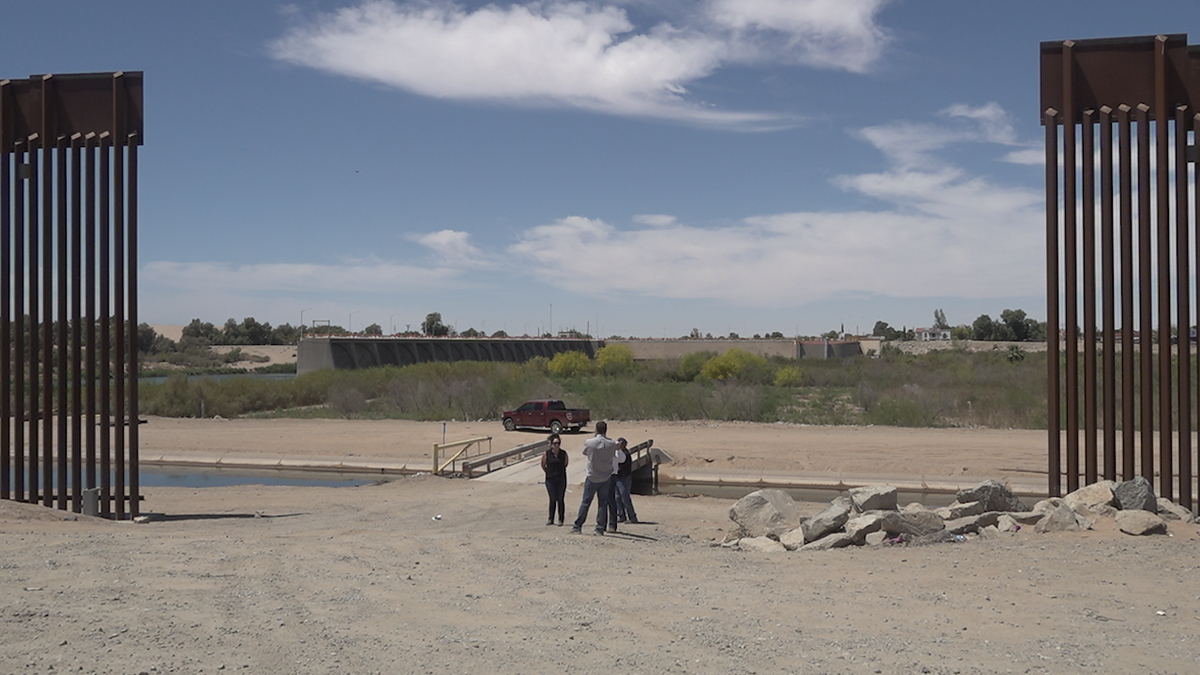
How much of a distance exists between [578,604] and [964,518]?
7.15 meters

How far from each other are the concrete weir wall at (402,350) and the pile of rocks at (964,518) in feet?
210

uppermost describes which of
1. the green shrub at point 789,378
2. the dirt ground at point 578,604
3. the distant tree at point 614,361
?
the distant tree at point 614,361

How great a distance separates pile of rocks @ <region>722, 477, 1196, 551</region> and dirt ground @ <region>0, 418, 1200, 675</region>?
37cm

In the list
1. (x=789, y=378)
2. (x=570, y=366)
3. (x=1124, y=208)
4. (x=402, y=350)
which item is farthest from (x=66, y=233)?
(x=402, y=350)

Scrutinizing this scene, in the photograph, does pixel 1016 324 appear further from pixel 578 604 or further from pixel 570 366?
pixel 578 604

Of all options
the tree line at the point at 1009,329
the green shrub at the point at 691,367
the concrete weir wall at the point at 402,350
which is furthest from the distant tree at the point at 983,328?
the green shrub at the point at 691,367

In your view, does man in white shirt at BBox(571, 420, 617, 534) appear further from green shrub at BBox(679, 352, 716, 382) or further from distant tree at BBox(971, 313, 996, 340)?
distant tree at BBox(971, 313, 996, 340)

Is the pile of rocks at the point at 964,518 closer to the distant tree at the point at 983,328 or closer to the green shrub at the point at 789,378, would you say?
the green shrub at the point at 789,378

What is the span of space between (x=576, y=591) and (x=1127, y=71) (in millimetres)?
13063

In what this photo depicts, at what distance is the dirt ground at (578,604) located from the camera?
7043 millimetres

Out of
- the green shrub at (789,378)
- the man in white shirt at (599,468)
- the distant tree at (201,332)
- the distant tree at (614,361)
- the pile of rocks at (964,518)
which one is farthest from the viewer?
the distant tree at (201,332)

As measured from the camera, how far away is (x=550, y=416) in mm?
39531

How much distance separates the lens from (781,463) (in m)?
29.7

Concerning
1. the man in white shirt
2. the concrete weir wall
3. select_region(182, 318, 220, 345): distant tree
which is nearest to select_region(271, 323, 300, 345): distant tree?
select_region(182, 318, 220, 345): distant tree
